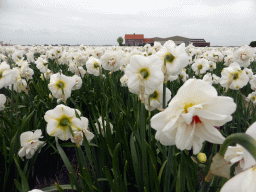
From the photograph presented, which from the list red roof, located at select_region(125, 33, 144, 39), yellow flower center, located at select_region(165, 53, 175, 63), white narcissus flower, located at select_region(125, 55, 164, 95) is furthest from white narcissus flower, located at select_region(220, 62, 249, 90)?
red roof, located at select_region(125, 33, 144, 39)

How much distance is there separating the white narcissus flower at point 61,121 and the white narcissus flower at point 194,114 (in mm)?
720

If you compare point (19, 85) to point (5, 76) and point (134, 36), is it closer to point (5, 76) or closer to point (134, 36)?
point (5, 76)

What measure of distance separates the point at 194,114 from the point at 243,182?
234 mm

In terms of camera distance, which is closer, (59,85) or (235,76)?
(59,85)

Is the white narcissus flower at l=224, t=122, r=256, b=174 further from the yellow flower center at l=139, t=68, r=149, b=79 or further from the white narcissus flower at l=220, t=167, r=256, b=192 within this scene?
the yellow flower center at l=139, t=68, r=149, b=79

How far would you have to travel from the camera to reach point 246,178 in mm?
418

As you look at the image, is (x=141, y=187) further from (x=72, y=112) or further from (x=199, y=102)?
(x=199, y=102)

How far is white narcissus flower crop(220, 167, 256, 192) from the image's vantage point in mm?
410

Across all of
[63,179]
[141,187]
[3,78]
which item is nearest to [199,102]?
[141,187]

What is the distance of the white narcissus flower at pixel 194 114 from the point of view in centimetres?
58

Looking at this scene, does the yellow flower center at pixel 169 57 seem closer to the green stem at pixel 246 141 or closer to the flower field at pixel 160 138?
the flower field at pixel 160 138

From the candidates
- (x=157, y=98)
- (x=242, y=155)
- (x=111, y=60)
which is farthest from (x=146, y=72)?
(x=111, y=60)

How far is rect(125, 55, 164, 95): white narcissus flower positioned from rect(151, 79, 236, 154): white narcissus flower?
1.45 ft

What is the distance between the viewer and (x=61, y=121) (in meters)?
1.22
